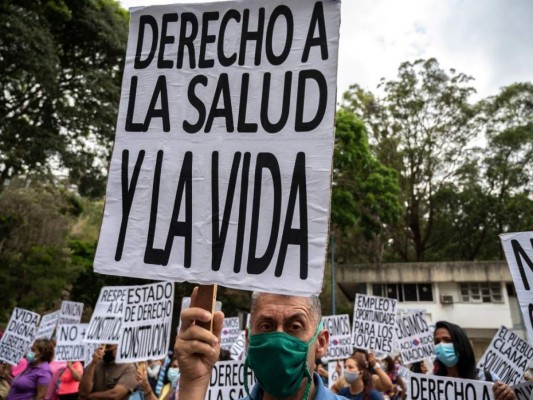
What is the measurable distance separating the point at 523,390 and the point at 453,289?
3101 centimetres

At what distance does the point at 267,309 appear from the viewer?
7.75ft

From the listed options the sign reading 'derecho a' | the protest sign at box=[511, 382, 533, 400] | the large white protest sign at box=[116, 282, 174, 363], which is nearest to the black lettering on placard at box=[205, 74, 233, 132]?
the sign reading 'derecho a'

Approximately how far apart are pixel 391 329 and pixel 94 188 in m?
12.0

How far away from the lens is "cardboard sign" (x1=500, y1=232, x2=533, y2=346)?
3.67 metres

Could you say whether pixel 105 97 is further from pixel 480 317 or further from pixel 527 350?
pixel 480 317

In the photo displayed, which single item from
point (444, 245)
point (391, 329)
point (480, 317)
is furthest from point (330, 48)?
point (444, 245)

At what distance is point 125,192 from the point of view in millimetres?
2186

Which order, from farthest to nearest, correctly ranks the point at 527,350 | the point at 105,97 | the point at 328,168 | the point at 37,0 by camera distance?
the point at 105,97 < the point at 37,0 < the point at 527,350 < the point at 328,168

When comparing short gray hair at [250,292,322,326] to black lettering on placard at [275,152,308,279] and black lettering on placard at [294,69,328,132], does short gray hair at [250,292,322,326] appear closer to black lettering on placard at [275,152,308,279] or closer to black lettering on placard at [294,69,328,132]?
black lettering on placard at [275,152,308,279]

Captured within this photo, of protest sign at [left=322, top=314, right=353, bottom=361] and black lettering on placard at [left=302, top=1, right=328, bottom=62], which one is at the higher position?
black lettering on placard at [left=302, top=1, right=328, bottom=62]

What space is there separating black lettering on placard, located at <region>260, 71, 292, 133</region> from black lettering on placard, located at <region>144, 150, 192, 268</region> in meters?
0.36

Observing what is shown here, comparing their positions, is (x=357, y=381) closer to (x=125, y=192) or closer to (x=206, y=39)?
(x=125, y=192)

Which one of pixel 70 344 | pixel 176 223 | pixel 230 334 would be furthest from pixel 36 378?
pixel 176 223

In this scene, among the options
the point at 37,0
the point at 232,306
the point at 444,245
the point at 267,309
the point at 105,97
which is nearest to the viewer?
the point at 267,309
